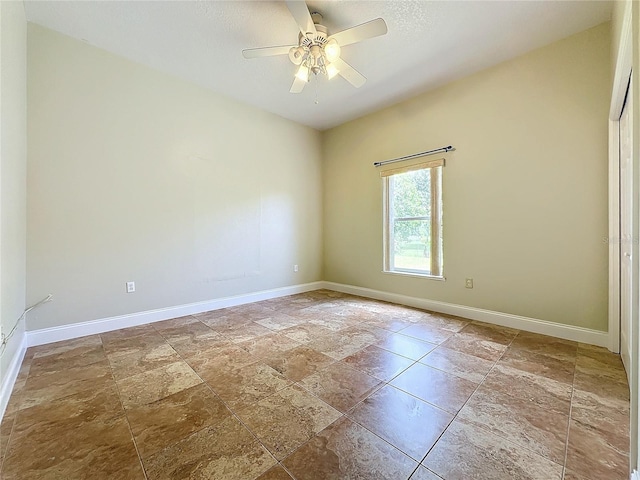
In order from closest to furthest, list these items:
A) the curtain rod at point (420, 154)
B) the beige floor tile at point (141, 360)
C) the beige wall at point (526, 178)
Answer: the beige floor tile at point (141, 360) → the beige wall at point (526, 178) → the curtain rod at point (420, 154)

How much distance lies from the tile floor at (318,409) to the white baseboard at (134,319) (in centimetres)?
12

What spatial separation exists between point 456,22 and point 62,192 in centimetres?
399

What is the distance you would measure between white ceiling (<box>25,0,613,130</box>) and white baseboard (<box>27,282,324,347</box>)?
2.83 m

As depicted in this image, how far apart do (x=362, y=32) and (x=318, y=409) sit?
2.72 meters

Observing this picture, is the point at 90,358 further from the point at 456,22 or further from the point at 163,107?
the point at 456,22

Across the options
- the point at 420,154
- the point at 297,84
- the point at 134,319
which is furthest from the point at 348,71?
the point at 134,319

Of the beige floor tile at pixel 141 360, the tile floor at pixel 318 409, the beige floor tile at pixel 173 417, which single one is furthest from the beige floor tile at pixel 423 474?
the beige floor tile at pixel 141 360

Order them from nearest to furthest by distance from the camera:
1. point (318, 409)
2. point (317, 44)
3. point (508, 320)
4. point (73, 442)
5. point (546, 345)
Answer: point (73, 442), point (318, 409), point (317, 44), point (546, 345), point (508, 320)

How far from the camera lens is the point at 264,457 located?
120cm

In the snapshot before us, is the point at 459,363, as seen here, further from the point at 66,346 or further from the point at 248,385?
the point at 66,346

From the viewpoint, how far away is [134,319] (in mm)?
2908

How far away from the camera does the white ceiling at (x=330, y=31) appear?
2162mm

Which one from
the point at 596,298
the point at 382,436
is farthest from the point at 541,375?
the point at 382,436

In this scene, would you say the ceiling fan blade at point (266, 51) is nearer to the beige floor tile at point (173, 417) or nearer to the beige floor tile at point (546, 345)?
the beige floor tile at point (173, 417)
